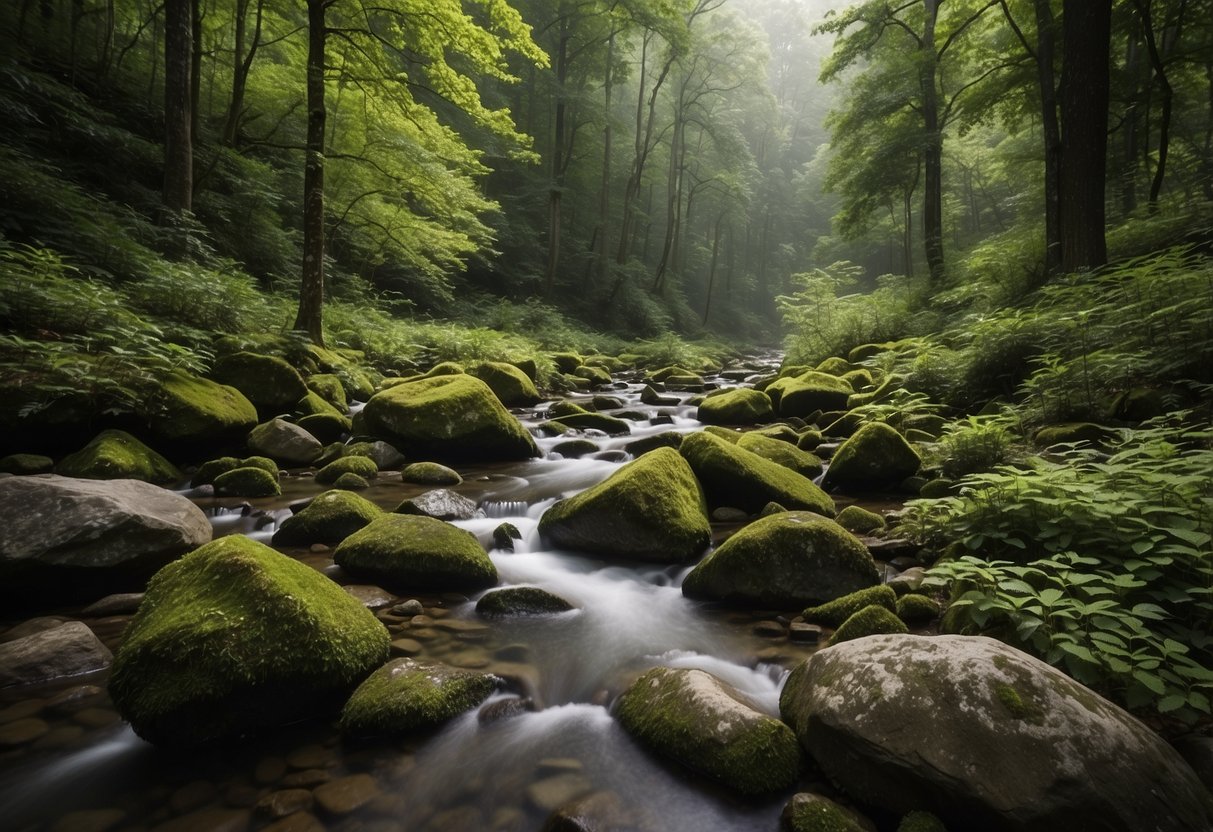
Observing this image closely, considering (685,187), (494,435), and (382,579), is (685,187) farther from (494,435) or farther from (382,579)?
(382,579)

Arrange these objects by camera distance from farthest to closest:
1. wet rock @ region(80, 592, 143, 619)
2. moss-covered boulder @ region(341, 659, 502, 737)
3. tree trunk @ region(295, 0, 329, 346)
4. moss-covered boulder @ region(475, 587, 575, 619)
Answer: tree trunk @ region(295, 0, 329, 346), moss-covered boulder @ region(475, 587, 575, 619), wet rock @ region(80, 592, 143, 619), moss-covered boulder @ region(341, 659, 502, 737)

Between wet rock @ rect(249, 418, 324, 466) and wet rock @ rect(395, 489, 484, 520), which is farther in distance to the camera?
wet rock @ rect(249, 418, 324, 466)

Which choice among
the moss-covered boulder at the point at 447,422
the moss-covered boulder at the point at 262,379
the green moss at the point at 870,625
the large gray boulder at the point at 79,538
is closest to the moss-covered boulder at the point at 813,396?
the moss-covered boulder at the point at 447,422

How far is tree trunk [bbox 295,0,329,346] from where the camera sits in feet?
26.4

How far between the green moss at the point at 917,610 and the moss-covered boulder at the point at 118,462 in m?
6.22

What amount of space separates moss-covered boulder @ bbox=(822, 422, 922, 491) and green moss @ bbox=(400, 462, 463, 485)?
4.34m

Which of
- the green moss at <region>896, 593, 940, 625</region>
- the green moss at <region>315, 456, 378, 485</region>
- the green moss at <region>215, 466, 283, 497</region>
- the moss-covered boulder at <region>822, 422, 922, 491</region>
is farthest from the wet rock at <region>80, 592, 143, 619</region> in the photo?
the moss-covered boulder at <region>822, 422, 922, 491</region>

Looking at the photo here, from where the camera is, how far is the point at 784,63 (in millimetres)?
56625

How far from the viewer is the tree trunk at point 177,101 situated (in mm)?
8617

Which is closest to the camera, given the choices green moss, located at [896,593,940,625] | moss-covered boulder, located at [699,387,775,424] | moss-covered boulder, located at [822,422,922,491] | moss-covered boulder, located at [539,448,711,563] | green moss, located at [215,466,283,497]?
green moss, located at [896,593,940,625]

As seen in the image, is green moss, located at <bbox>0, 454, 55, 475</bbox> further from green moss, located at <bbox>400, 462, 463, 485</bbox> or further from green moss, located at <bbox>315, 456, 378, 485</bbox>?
green moss, located at <bbox>400, 462, 463, 485</bbox>

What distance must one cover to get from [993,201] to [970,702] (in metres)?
36.4

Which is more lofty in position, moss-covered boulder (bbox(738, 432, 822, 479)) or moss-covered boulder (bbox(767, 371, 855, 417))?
moss-covered boulder (bbox(767, 371, 855, 417))

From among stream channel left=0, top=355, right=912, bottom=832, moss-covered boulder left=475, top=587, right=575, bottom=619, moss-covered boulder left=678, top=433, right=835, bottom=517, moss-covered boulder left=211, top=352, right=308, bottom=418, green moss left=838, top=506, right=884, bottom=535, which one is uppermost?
moss-covered boulder left=211, top=352, right=308, bottom=418
